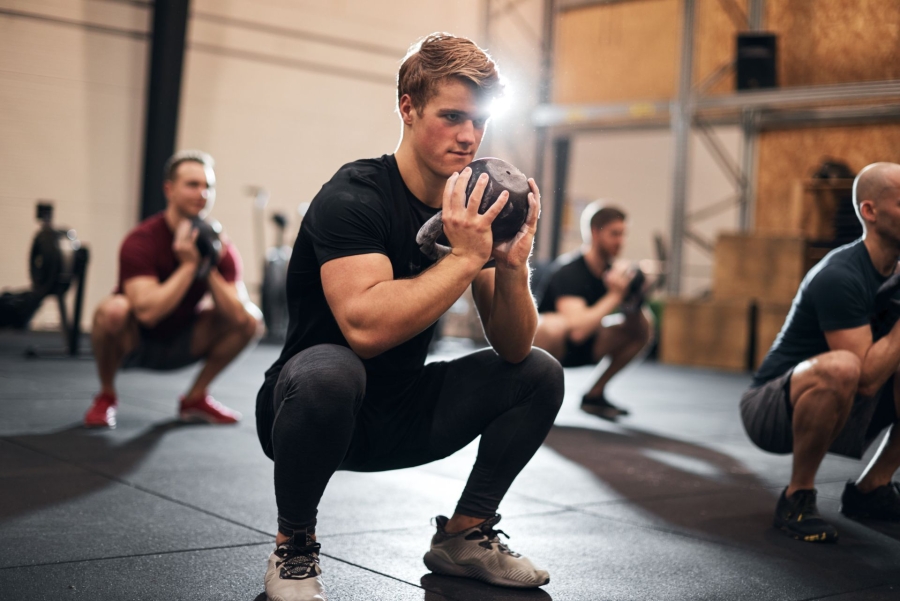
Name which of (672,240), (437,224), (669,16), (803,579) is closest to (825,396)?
(803,579)

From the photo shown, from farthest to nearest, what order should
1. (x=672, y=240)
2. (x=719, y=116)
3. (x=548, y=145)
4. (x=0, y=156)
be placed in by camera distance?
(x=548, y=145) → (x=719, y=116) → (x=672, y=240) → (x=0, y=156)

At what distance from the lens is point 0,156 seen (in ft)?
22.6

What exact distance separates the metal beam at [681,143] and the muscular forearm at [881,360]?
5.63 metres

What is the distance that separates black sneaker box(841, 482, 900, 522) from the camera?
240cm

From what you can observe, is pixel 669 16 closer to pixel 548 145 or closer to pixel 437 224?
pixel 548 145

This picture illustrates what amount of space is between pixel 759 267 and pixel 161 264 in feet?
16.2

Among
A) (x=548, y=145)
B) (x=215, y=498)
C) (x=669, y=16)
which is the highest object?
(x=669, y=16)

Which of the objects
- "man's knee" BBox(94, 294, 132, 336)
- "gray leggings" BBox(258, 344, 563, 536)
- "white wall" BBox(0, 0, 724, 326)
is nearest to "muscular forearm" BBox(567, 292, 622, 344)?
"man's knee" BBox(94, 294, 132, 336)

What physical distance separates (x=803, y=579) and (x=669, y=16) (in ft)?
27.0

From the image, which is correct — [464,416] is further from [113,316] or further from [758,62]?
[758,62]

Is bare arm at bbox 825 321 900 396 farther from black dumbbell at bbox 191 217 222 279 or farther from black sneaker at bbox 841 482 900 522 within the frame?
black dumbbell at bbox 191 217 222 279

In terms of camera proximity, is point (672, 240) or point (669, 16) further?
point (669, 16)

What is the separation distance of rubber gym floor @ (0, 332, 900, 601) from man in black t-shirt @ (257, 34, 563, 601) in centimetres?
17

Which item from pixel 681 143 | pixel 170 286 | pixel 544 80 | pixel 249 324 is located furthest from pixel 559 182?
pixel 170 286
